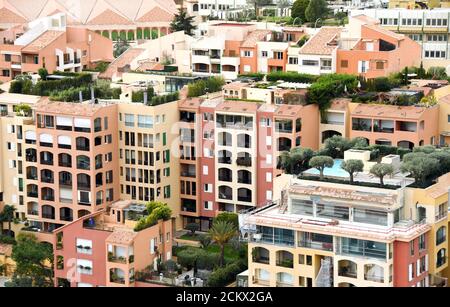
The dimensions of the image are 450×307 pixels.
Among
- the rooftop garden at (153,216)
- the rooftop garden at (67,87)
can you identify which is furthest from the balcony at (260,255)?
the rooftop garden at (67,87)

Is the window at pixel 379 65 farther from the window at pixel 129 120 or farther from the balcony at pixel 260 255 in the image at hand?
the balcony at pixel 260 255

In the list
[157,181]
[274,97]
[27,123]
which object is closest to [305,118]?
[274,97]

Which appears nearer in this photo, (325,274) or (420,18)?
(325,274)

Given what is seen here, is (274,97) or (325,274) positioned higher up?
(274,97)
